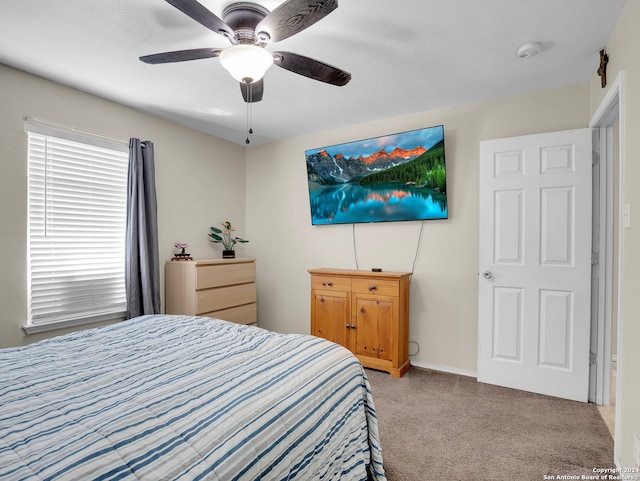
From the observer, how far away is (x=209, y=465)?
0.89 metres

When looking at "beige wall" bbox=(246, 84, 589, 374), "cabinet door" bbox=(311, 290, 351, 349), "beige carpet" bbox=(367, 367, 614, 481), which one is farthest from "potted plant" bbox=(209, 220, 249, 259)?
"beige carpet" bbox=(367, 367, 614, 481)

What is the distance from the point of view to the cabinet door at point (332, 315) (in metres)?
3.37

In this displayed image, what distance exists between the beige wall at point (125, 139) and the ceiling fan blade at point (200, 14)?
1.89 metres

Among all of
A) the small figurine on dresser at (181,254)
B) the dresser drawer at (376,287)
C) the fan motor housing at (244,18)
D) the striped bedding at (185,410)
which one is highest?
the fan motor housing at (244,18)

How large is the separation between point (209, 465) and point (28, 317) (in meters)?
2.54

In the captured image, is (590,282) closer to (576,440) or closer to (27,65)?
(576,440)

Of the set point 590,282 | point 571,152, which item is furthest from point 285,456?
point 571,152

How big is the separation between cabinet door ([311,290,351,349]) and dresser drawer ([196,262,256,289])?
81 cm

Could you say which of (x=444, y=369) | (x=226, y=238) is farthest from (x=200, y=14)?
(x=444, y=369)

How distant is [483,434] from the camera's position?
2164 millimetres

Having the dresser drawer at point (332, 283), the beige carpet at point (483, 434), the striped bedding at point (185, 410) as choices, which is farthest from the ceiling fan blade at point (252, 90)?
the beige carpet at point (483, 434)

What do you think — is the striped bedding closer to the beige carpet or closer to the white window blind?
the beige carpet

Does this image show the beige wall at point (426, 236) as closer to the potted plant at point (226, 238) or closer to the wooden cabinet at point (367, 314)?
the wooden cabinet at point (367, 314)

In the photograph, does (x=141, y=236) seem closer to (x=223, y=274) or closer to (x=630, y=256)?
(x=223, y=274)
